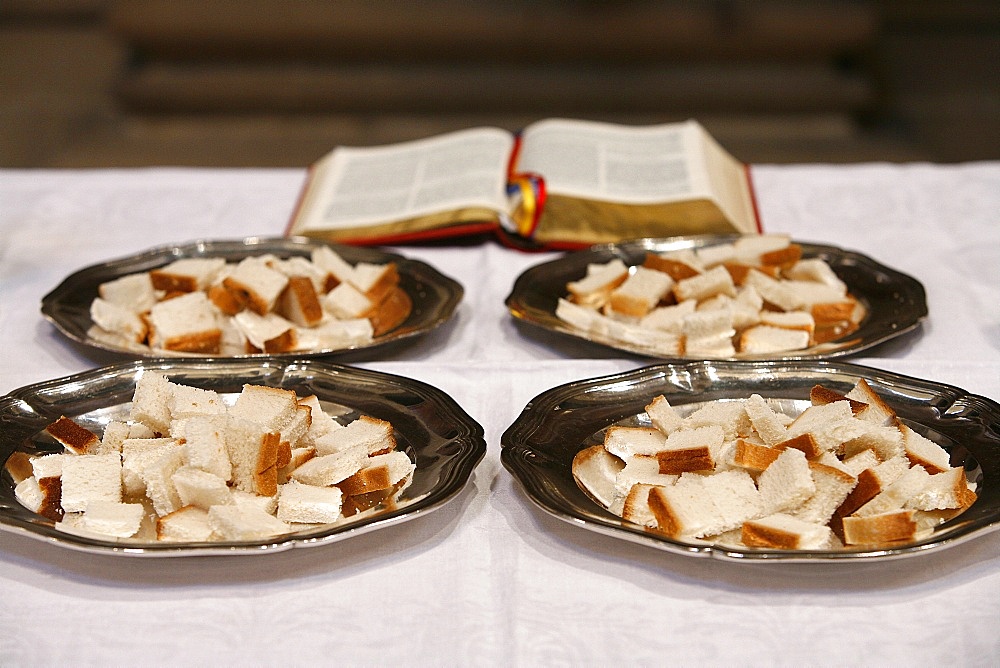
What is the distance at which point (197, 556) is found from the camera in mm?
968

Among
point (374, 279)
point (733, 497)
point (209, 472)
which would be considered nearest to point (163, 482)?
point (209, 472)

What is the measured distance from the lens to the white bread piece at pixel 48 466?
3.50 ft

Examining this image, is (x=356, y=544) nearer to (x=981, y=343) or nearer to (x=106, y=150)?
(x=981, y=343)

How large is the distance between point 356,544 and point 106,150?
13.1ft

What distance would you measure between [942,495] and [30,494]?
952mm

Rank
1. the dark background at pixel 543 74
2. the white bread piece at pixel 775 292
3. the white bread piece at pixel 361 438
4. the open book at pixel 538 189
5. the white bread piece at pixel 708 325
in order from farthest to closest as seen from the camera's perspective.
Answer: the dark background at pixel 543 74
the open book at pixel 538 189
the white bread piece at pixel 775 292
the white bread piece at pixel 708 325
the white bread piece at pixel 361 438

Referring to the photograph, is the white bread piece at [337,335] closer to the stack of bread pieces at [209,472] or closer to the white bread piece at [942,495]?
the stack of bread pieces at [209,472]

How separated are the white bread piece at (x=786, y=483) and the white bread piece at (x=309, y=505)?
1.43 ft

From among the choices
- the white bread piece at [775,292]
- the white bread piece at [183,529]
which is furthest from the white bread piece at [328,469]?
the white bread piece at [775,292]

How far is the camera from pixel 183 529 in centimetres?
99

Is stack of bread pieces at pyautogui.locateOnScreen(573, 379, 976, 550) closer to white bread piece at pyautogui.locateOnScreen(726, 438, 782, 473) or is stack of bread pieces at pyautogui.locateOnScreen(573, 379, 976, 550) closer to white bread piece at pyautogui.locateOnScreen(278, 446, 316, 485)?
white bread piece at pyautogui.locateOnScreen(726, 438, 782, 473)

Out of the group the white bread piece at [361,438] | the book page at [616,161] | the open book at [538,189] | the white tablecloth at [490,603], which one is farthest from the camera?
the book page at [616,161]

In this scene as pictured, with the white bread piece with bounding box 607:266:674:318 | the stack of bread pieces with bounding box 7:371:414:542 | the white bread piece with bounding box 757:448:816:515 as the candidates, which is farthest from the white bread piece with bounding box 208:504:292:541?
the white bread piece with bounding box 607:266:674:318

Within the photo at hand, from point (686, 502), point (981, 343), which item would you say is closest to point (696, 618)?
point (686, 502)
